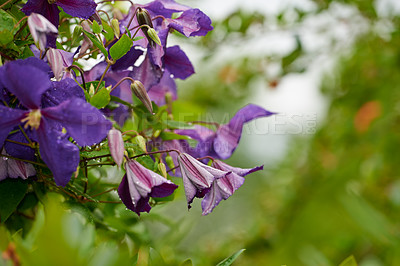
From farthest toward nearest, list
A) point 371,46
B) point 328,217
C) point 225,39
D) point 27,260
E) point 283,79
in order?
point 328,217, point 371,46, point 283,79, point 225,39, point 27,260

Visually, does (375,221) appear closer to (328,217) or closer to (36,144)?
(36,144)

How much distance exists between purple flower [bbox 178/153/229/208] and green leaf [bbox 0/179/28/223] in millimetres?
137

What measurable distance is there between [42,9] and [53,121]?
0.34 feet

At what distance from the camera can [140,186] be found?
13.5 inches

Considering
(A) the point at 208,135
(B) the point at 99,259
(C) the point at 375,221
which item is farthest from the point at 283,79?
(B) the point at 99,259

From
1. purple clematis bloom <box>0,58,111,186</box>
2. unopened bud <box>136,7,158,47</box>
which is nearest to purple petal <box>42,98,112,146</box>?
purple clematis bloom <box>0,58,111,186</box>

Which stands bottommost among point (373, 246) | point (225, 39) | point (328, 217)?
point (328, 217)

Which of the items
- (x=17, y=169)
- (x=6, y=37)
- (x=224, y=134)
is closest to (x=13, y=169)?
(x=17, y=169)

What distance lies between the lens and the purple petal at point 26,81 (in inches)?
11.8

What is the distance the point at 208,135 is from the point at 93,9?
0.61 feet

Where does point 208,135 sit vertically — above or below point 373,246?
above

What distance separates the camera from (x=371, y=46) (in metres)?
1.45

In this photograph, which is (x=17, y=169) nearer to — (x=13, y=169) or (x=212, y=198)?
(x=13, y=169)

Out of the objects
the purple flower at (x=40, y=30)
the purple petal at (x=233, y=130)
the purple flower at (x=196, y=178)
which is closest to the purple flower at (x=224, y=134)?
the purple petal at (x=233, y=130)
